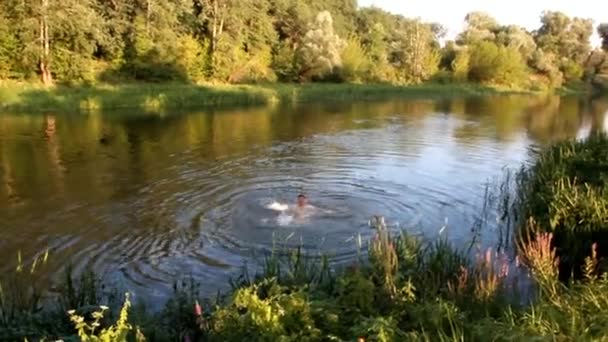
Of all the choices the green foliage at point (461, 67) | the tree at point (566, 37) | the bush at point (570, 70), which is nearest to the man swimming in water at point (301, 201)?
the green foliage at point (461, 67)

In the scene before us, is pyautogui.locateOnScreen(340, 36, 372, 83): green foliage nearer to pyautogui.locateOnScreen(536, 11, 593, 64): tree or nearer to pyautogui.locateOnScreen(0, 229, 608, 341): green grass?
pyautogui.locateOnScreen(536, 11, 593, 64): tree

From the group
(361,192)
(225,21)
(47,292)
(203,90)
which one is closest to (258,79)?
(225,21)

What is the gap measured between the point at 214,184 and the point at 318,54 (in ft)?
164

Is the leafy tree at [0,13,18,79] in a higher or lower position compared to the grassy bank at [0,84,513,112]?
higher

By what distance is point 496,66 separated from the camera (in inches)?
3354

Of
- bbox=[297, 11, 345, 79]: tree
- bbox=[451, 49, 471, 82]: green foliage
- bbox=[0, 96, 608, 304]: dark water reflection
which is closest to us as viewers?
bbox=[0, 96, 608, 304]: dark water reflection

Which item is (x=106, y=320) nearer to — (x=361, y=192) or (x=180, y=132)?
(x=361, y=192)

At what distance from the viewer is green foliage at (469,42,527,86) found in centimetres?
8506

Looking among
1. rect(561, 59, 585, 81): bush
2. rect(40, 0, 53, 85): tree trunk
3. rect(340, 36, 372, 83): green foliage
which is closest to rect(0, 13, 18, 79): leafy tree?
rect(40, 0, 53, 85): tree trunk

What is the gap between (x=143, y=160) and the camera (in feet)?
68.2

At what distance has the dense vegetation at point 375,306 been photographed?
5285 mm

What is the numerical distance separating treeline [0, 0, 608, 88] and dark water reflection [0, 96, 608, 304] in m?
14.3

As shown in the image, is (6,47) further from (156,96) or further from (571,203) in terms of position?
(571,203)

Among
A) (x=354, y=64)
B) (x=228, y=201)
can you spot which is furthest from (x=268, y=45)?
(x=228, y=201)
